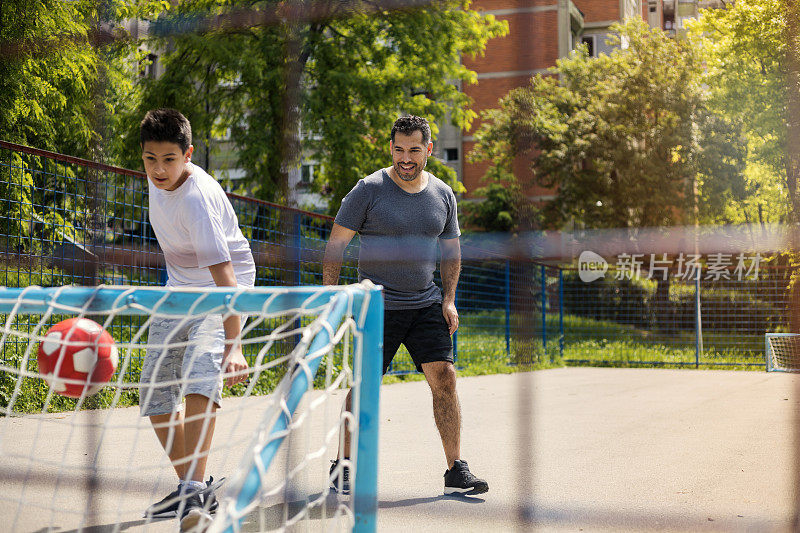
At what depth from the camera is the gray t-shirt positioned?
2.77 m

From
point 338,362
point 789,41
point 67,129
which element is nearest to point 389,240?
point 789,41

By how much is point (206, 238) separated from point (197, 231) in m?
0.03

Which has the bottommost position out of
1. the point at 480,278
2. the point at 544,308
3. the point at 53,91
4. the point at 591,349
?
the point at 591,349

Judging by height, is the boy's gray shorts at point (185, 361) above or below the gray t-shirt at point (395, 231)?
below

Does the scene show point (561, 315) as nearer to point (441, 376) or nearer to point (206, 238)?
point (441, 376)

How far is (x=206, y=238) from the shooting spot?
2.19 meters

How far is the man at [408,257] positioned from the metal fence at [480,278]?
244 mm

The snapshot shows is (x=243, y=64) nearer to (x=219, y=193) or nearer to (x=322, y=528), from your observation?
(x=219, y=193)

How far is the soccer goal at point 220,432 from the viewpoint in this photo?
1.40 metres

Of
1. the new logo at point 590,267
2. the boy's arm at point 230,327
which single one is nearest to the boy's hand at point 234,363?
the boy's arm at point 230,327

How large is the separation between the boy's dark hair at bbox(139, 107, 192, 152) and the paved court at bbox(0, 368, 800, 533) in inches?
36.3

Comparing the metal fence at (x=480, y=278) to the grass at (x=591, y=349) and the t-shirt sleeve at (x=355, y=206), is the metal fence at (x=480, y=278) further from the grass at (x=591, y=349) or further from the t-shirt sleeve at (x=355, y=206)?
the t-shirt sleeve at (x=355, y=206)

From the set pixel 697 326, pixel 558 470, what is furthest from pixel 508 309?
pixel 558 470

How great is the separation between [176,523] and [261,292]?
0.95m
